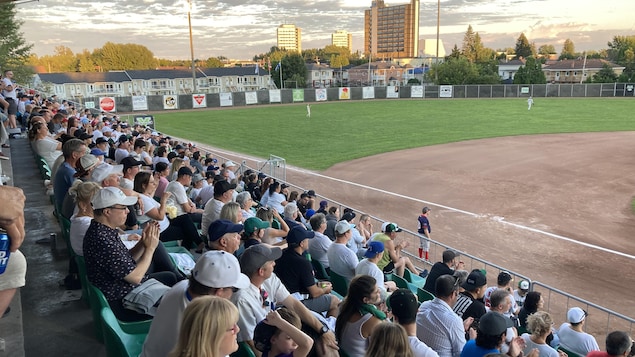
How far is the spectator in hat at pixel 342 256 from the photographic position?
6.85 metres

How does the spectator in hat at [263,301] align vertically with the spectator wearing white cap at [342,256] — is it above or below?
above

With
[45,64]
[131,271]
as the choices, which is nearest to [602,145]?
[131,271]

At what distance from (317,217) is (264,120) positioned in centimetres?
3730

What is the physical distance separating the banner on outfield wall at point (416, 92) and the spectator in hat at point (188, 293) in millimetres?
63751

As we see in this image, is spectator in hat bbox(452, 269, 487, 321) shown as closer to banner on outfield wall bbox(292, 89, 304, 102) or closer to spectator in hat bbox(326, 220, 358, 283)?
spectator in hat bbox(326, 220, 358, 283)

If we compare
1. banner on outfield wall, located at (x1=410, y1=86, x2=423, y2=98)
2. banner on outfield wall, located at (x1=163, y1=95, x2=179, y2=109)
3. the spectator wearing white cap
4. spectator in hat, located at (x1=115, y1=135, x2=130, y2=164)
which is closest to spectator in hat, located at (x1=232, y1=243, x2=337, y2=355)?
the spectator wearing white cap

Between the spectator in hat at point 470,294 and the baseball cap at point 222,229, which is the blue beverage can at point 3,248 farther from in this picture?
the spectator in hat at point 470,294

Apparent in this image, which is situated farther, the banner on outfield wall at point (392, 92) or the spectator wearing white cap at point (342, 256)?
the banner on outfield wall at point (392, 92)

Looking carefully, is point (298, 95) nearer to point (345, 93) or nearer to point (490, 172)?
point (345, 93)

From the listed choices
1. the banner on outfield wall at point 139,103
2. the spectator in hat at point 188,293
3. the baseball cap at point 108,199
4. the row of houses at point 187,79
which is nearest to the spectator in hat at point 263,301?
the spectator in hat at point 188,293

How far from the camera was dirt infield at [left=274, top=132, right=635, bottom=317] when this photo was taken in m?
12.7

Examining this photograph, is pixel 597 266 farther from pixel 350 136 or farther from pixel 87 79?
pixel 87 79

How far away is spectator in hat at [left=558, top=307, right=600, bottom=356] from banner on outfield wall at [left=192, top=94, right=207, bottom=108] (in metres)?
53.1

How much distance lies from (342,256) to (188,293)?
3795mm
